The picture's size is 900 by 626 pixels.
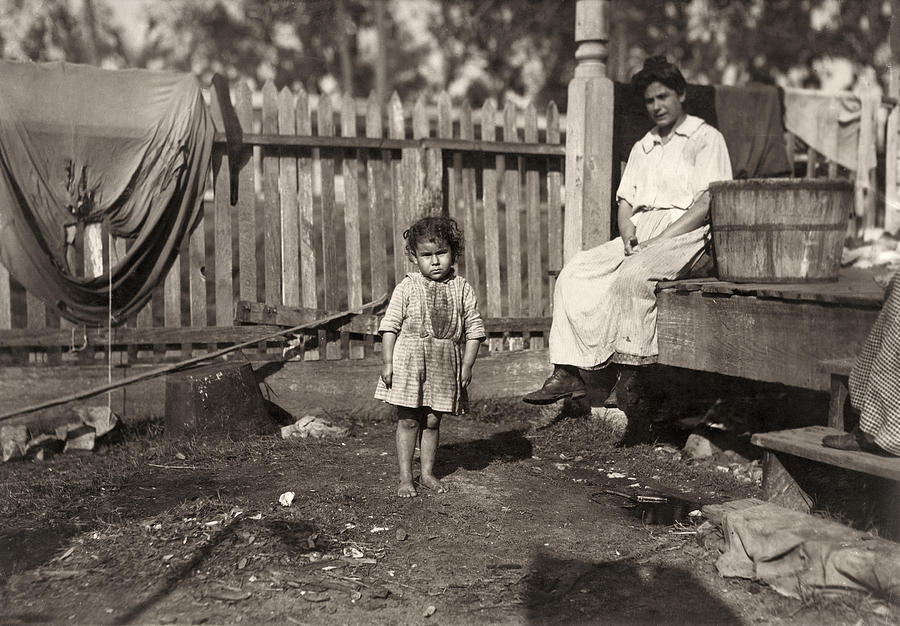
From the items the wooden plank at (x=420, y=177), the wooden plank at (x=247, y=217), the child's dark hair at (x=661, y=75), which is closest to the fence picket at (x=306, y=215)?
the wooden plank at (x=247, y=217)

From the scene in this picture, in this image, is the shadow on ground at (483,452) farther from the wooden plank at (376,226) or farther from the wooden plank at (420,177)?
the wooden plank at (420,177)

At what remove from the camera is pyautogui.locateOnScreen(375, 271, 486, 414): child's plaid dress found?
4652 millimetres

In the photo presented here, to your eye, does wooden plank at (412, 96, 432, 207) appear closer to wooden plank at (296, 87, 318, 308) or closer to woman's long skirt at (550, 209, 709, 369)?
wooden plank at (296, 87, 318, 308)

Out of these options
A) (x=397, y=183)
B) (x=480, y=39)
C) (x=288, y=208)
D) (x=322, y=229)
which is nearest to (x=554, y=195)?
(x=397, y=183)

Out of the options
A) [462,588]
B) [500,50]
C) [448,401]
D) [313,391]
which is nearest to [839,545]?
[462,588]

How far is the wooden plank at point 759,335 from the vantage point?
14.2ft

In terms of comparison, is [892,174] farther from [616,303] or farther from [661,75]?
[616,303]

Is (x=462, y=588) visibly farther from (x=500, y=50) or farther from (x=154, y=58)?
(x=154, y=58)

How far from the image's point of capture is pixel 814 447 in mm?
3768

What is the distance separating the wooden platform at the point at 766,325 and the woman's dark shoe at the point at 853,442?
0.66 metres

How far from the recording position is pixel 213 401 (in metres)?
5.93

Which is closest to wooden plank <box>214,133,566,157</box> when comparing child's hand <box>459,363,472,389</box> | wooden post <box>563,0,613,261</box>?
wooden post <box>563,0,613,261</box>

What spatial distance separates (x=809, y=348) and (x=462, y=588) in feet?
7.15

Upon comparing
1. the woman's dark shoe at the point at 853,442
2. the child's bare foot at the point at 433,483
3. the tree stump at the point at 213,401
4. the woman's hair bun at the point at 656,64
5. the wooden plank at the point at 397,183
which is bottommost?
the child's bare foot at the point at 433,483
